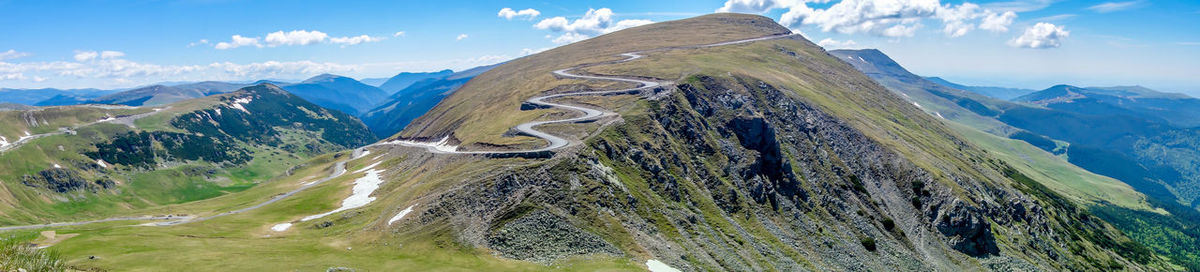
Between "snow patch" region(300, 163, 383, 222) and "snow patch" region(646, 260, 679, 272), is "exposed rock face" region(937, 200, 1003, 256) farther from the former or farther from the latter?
"snow patch" region(300, 163, 383, 222)

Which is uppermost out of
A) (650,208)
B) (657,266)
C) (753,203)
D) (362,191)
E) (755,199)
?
(650,208)

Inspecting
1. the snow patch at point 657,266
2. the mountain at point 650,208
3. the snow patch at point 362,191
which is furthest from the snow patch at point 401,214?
the snow patch at point 657,266

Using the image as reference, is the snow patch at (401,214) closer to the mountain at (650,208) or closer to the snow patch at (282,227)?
the mountain at (650,208)

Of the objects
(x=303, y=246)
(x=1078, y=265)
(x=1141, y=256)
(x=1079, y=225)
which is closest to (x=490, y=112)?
(x=303, y=246)

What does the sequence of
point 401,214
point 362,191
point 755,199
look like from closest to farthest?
point 401,214, point 755,199, point 362,191

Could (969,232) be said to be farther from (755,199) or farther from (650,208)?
(650,208)

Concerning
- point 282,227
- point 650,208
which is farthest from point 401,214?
point 650,208

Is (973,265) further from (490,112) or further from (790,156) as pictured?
(490,112)
